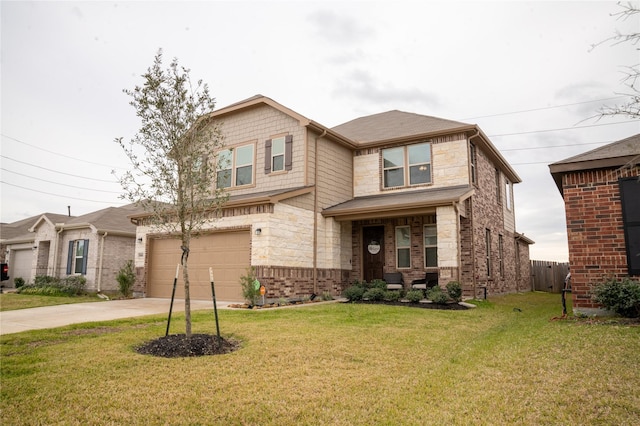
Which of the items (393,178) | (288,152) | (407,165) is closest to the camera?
(288,152)

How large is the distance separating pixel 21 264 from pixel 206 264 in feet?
51.9

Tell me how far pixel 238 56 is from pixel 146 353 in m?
10.3

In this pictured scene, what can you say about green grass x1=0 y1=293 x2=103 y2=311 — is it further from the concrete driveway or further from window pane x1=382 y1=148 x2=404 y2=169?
window pane x1=382 y1=148 x2=404 y2=169

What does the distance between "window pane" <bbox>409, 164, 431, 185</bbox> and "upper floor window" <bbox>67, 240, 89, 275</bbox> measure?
14705mm

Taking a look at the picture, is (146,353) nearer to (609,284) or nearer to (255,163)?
(609,284)

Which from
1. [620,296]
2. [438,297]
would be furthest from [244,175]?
[620,296]

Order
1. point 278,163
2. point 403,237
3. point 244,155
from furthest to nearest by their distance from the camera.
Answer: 1. point 244,155
2. point 403,237
3. point 278,163

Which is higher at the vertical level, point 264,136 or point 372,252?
point 264,136

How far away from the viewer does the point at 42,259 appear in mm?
Answer: 21188

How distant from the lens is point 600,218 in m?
8.95

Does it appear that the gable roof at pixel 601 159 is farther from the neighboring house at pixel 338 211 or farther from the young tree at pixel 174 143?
the young tree at pixel 174 143

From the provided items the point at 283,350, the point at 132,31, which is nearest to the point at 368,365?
the point at 283,350

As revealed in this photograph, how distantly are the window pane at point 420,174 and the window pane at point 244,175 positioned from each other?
19.4ft

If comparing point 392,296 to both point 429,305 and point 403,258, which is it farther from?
point 403,258
